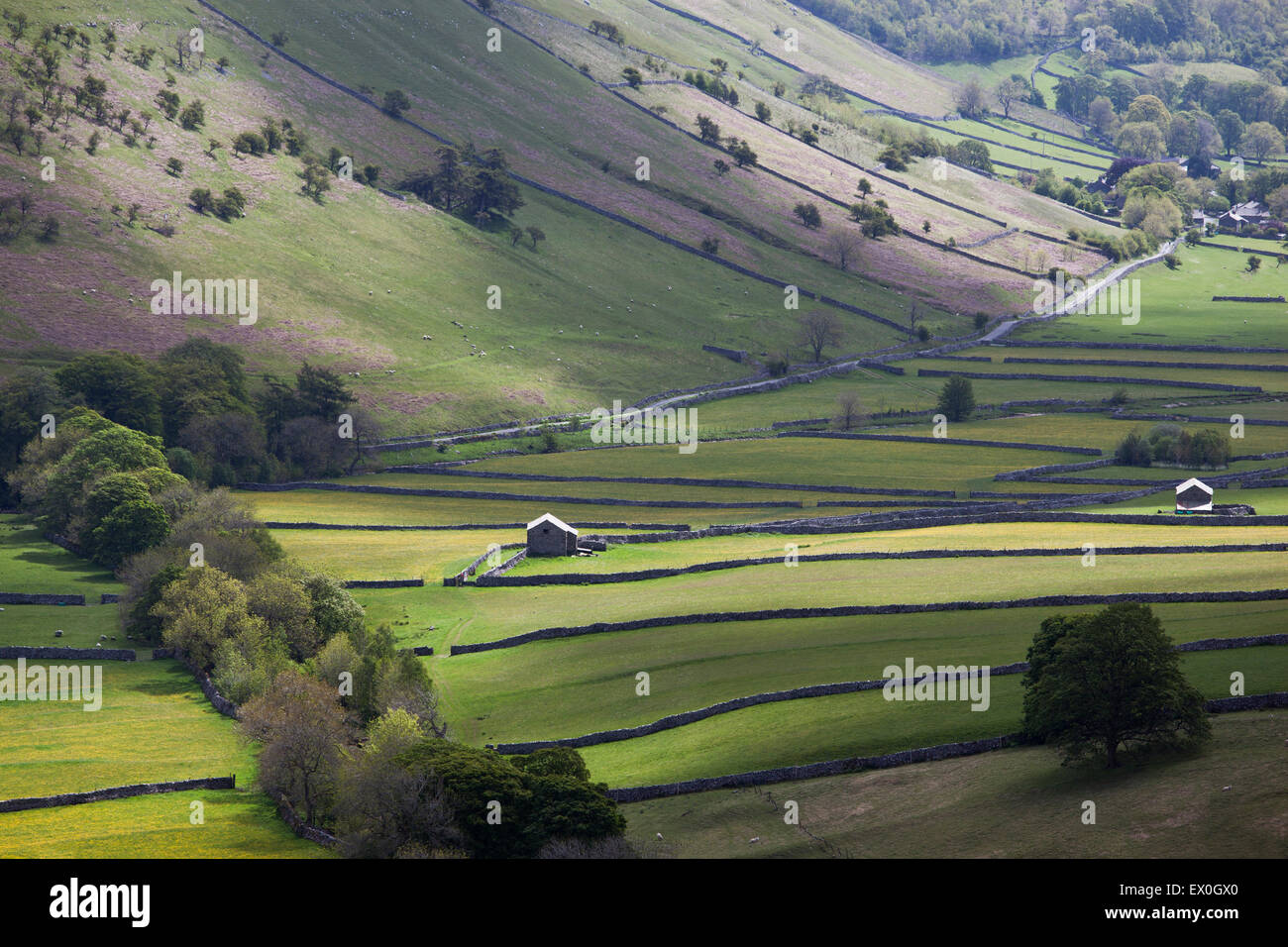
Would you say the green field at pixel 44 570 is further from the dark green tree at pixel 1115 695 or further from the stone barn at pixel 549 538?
the dark green tree at pixel 1115 695

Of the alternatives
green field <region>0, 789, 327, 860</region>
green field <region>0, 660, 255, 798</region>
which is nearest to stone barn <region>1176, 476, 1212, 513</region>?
green field <region>0, 660, 255, 798</region>

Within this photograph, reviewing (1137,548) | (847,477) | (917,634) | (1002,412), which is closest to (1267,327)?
(1002,412)

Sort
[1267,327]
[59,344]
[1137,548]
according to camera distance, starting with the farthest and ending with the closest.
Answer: [1267,327], [59,344], [1137,548]

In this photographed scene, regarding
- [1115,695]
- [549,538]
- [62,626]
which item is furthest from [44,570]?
[1115,695]

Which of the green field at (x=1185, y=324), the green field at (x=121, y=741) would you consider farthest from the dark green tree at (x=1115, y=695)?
the green field at (x=1185, y=324)

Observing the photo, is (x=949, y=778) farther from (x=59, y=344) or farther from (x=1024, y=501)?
(x=59, y=344)

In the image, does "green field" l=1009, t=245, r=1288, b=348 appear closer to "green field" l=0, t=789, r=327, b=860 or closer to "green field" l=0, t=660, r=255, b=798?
"green field" l=0, t=660, r=255, b=798

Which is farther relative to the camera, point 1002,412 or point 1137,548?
point 1002,412

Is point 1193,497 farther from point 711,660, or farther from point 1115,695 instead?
point 1115,695
